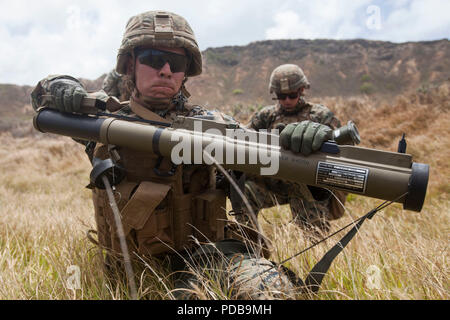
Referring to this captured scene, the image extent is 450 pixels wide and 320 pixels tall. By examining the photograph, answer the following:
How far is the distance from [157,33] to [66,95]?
2.65ft

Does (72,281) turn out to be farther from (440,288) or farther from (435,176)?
(435,176)

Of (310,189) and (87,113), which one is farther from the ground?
(87,113)

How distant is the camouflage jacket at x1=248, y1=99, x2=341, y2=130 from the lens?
4539 millimetres

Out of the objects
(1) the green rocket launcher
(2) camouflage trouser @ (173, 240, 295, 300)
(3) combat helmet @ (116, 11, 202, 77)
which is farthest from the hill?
(2) camouflage trouser @ (173, 240, 295, 300)

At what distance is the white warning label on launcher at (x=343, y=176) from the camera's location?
1.48m

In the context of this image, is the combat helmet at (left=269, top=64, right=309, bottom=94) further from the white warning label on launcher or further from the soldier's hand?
the white warning label on launcher

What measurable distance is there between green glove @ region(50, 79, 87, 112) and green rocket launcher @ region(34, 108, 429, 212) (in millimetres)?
72

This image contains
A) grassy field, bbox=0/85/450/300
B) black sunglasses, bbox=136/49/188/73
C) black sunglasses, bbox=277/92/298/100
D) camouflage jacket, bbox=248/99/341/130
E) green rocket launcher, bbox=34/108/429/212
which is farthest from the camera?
black sunglasses, bbox=277/92/298/100

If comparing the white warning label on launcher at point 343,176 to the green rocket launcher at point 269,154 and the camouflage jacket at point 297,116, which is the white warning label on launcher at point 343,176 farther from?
the camouflage jacket at point 297,116

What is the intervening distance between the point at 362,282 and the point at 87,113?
2276mm

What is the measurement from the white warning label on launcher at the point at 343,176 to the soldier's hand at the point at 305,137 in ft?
0.35

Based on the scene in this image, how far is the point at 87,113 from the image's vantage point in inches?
85.4
